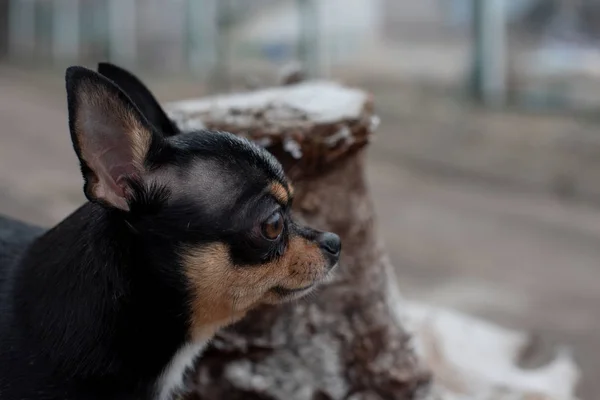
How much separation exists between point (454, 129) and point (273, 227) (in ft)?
23.0

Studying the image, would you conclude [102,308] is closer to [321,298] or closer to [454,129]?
[321,298]

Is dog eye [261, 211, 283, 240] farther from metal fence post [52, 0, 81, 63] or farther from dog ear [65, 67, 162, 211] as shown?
metal fence post [52, 0, 81, 63]

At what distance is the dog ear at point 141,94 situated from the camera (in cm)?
244

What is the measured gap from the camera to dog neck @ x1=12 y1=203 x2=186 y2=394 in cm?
209

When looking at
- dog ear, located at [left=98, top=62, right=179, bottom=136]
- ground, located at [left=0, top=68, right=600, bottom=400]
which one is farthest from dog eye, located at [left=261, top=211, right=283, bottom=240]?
ground, located at [left=0, top=68, right=600, bottom=400]

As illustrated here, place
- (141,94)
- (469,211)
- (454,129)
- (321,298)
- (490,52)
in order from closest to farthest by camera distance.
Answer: (141,94) < (321,298) < (469,211) < (454,129) < (490,52)

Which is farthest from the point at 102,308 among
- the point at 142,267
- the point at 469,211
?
the point at 469,211

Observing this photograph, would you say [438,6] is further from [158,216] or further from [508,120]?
[158,216]

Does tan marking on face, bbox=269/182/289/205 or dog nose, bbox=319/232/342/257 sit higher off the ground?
tan marking on face, bbox=269/182/289/205

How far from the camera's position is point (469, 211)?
6.97m

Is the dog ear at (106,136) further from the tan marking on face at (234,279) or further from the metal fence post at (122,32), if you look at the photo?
the metal fence post at (122,32)

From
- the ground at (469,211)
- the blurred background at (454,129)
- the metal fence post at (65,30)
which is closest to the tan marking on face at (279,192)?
the blurred background at (454,129)

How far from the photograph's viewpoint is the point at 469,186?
7676 millimetres

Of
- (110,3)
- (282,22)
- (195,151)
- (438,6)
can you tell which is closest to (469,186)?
(438,6)
